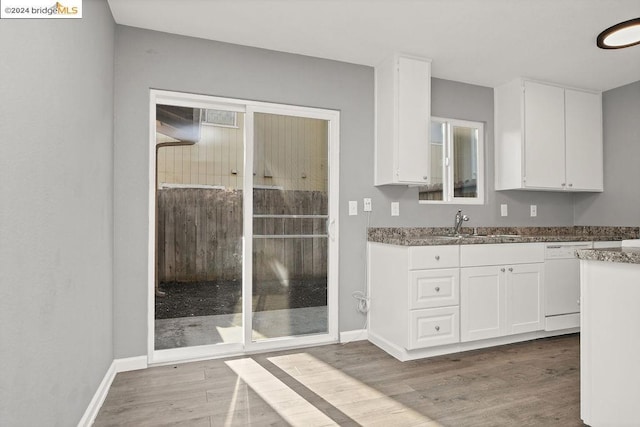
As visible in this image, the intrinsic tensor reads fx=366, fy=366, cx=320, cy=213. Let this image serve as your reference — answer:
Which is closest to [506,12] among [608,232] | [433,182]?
[433,182]

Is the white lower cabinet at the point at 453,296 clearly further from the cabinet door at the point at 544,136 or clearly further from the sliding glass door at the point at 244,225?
the cabinet door at the point at 544,136

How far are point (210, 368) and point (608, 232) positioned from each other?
415 cm

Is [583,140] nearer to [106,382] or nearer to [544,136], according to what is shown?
[544,136]

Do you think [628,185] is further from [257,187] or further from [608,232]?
[257,187]

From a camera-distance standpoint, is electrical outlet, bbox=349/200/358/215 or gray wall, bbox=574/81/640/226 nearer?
electrical outlet, bbox=349/200/358/215

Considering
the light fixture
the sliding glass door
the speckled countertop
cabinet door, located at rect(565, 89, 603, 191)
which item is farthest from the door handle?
cabinet door, located at rect(565, 89, 603, 191)

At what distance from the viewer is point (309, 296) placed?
10.5ft

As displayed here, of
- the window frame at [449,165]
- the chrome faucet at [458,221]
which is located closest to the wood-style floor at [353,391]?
the chrome faucet at [458,221]

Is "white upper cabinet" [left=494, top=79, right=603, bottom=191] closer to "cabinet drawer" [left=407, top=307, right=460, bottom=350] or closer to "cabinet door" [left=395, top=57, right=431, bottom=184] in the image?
"cabinet door" [left=395, top=57, right=431, bottom=184]

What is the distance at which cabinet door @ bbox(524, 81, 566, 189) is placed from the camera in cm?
358

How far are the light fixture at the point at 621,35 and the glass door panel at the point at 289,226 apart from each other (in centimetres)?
208

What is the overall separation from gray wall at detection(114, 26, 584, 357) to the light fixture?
124 centimetres

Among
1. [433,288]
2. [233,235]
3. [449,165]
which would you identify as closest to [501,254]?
[433,288]

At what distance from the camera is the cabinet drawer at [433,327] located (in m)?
2.71
